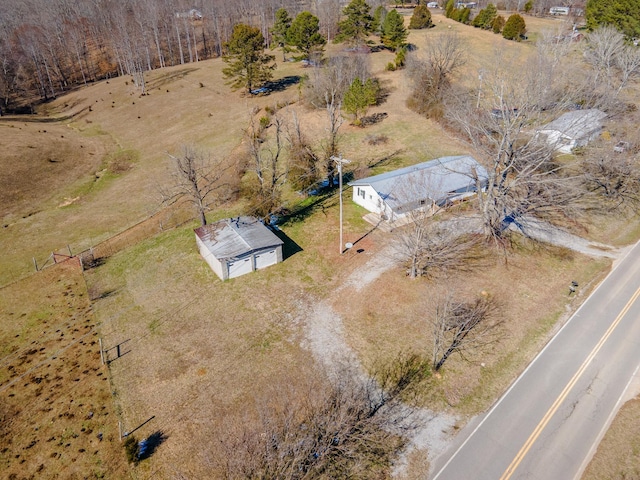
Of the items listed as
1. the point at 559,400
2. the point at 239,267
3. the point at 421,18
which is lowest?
the point at 559,400

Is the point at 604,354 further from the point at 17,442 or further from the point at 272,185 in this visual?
the point at 17,442

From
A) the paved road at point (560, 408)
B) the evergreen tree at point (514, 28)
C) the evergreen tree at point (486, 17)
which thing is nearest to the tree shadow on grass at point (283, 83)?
the evergreen tree at point (486, 17)

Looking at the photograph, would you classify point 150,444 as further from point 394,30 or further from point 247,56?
point 394,30

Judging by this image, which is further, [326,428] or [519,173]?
[519,173]

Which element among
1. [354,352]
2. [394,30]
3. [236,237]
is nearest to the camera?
[354,352]

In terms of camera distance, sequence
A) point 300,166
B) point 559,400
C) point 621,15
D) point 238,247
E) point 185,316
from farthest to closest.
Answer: point 621,15, point 300,166, point 238,247, point 185,316, point 559,400

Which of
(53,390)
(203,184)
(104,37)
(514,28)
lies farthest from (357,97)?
(104,37)

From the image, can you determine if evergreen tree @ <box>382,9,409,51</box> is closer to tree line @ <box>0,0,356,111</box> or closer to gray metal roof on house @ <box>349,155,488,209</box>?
tree line @ <box>0,0,356,111</box>

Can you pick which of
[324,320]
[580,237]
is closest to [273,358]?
[324,320]
